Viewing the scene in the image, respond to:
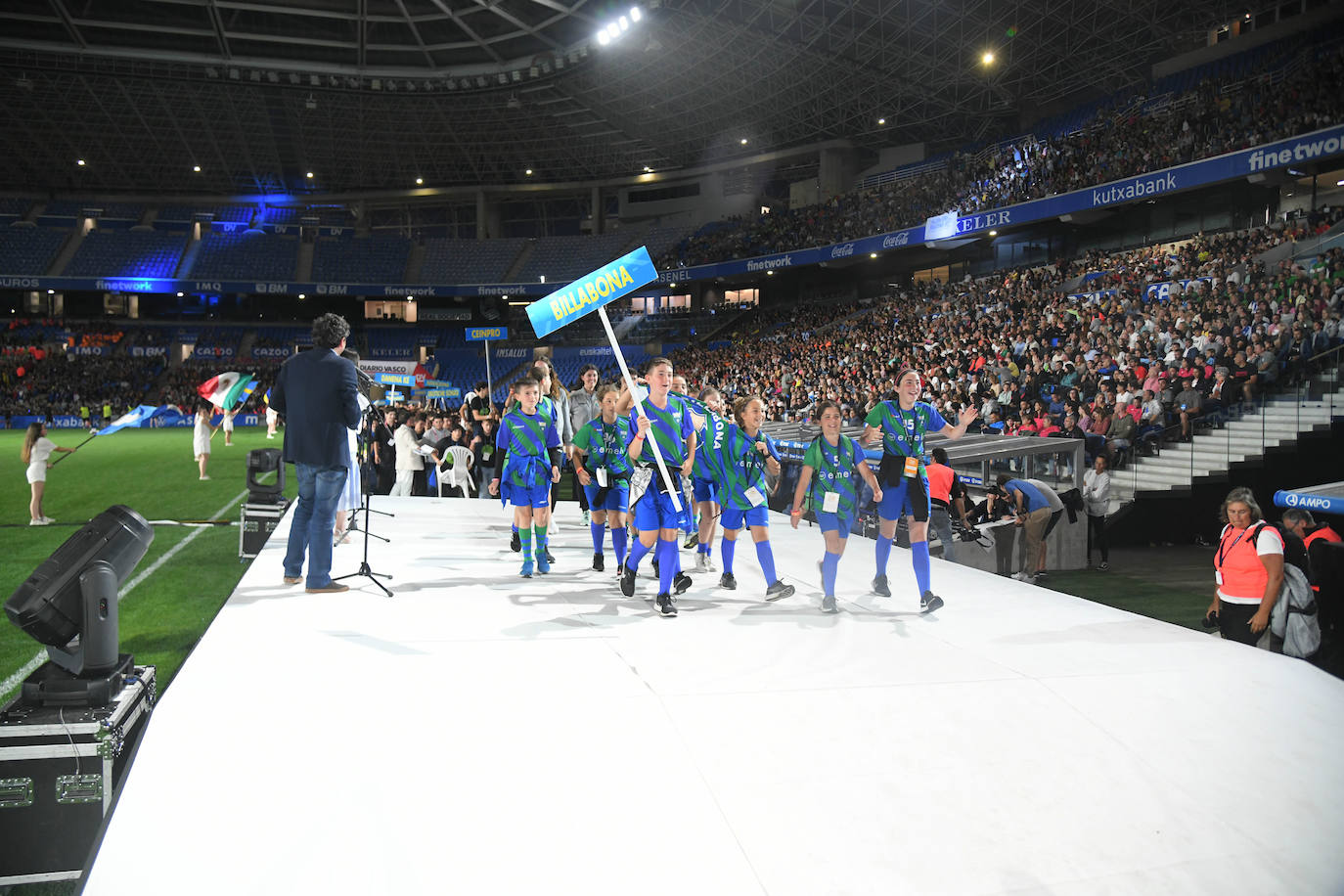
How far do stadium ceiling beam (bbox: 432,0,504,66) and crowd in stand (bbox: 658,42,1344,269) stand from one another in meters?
13.5

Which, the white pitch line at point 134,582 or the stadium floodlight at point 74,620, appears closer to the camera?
the stadium floodlight at point 74,620

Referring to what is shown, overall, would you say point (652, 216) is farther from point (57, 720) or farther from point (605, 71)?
point (57, 720)

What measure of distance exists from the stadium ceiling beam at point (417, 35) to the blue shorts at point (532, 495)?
32987 mm

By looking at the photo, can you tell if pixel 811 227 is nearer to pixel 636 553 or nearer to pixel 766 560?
pixel 766 560

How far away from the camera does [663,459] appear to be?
6.61 metres

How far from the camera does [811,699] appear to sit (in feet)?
15.0

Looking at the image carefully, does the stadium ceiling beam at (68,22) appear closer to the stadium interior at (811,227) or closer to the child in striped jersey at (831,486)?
the stadium interior at (811,227)

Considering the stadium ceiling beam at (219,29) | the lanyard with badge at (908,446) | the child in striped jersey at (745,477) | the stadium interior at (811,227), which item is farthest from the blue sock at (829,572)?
the stadium ceiling beam at (219,29)

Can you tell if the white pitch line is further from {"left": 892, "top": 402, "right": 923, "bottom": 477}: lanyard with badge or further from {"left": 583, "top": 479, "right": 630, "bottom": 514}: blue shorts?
{"left": 892, "top": 402, "right": 923, "bottom": 477}: lanyard with badge

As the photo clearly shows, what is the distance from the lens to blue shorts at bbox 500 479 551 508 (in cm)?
767

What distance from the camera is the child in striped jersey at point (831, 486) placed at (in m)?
6.65

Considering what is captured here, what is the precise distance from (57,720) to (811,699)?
342cm

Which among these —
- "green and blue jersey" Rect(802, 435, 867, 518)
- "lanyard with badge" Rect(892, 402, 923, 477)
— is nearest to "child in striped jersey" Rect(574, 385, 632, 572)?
"green and blue jersey" Rect(802, 435, 867, 518)

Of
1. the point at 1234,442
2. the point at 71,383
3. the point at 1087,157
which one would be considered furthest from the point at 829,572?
the point at 71,383
